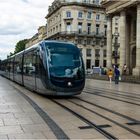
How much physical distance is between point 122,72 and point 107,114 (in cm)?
3977

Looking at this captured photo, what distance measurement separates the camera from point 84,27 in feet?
332

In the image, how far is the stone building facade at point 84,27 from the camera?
99.1 meters

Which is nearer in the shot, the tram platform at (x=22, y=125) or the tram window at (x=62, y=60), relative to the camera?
the tram platform at (x=22, y=125)

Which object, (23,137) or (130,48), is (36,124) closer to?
(23,137)

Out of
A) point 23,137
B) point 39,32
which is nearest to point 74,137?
point 23,137

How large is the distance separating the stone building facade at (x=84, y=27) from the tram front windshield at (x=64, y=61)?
80448 millimetres

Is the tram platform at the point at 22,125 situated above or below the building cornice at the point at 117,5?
below

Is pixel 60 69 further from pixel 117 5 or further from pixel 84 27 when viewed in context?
pixel 84 27

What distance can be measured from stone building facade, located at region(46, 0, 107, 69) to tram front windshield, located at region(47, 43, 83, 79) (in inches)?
3167

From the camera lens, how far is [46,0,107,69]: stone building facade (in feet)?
325

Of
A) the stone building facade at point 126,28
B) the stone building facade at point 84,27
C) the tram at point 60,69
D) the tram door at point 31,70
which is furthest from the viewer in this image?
the stone building facade at point 84,27

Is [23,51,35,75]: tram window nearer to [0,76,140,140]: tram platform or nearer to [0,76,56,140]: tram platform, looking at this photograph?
[0,76,140,140]: tram platform

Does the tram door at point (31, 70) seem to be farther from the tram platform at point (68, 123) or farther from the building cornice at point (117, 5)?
the building cornice at point (117, 5)

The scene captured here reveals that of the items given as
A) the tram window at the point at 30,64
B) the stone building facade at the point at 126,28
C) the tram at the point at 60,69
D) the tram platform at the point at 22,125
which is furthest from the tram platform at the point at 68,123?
the stone building facade at the point at 126,28
